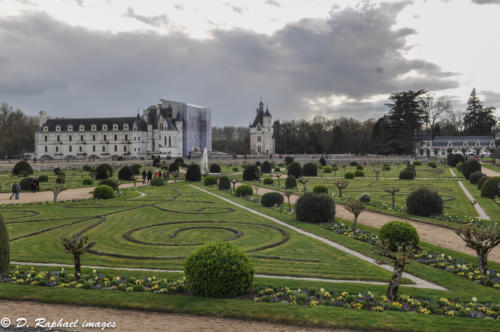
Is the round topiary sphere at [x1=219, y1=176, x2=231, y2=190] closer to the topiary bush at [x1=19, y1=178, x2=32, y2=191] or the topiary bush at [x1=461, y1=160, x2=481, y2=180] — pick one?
the topiary bush at [x1=19, y1=178, x2=32, y2=191]

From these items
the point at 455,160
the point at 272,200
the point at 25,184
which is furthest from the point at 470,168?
the point at 25,184

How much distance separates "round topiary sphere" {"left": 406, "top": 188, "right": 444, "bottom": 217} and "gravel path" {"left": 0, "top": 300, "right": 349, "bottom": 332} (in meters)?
13.0

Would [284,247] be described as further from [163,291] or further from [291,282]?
[163,291]

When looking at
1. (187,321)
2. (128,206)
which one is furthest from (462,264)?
(128,206)

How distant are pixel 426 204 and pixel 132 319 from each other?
15123 millimetres

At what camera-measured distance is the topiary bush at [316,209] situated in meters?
16.1

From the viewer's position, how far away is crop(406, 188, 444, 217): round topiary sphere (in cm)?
1739

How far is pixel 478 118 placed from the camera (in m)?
97.4

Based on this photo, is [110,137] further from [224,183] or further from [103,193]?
[103,193]

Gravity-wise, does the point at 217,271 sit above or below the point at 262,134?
below

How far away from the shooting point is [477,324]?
6508mm

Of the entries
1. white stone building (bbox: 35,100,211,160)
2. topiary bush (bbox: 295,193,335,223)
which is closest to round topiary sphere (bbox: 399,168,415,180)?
topiary bush (bbox: 295,193,335,223)

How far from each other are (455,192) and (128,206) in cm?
2229

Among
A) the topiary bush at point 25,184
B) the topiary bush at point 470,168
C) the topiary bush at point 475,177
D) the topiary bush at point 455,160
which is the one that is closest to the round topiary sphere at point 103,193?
the topiary bush at point 25,184
